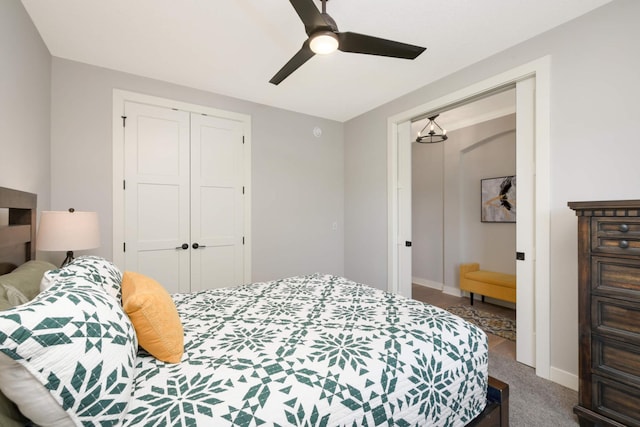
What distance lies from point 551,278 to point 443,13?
2142 millimetres

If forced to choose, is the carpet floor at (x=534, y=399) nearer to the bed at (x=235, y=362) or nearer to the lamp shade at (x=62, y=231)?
the bed at (x=235, y=362)

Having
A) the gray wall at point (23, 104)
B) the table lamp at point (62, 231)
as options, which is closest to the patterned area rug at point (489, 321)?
the table lamp at point (62, 231)

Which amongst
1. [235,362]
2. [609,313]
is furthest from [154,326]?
[609,313]

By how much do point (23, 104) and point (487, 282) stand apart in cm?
505

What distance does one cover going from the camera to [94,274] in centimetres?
137

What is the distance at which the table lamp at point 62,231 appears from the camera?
200 centimetres

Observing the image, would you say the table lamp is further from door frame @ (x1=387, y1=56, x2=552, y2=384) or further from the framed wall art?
the framed wall art

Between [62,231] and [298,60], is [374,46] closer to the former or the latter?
[298,60]

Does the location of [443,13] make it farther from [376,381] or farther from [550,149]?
[376,381]

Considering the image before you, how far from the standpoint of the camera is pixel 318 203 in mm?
4234

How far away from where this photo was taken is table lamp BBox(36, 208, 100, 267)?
2.00 metres

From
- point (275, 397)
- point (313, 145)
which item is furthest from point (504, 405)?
point (313, 145)

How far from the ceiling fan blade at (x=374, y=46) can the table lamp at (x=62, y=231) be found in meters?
2.22

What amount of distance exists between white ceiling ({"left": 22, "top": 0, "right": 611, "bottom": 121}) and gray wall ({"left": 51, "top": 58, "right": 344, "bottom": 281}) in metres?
0.24
